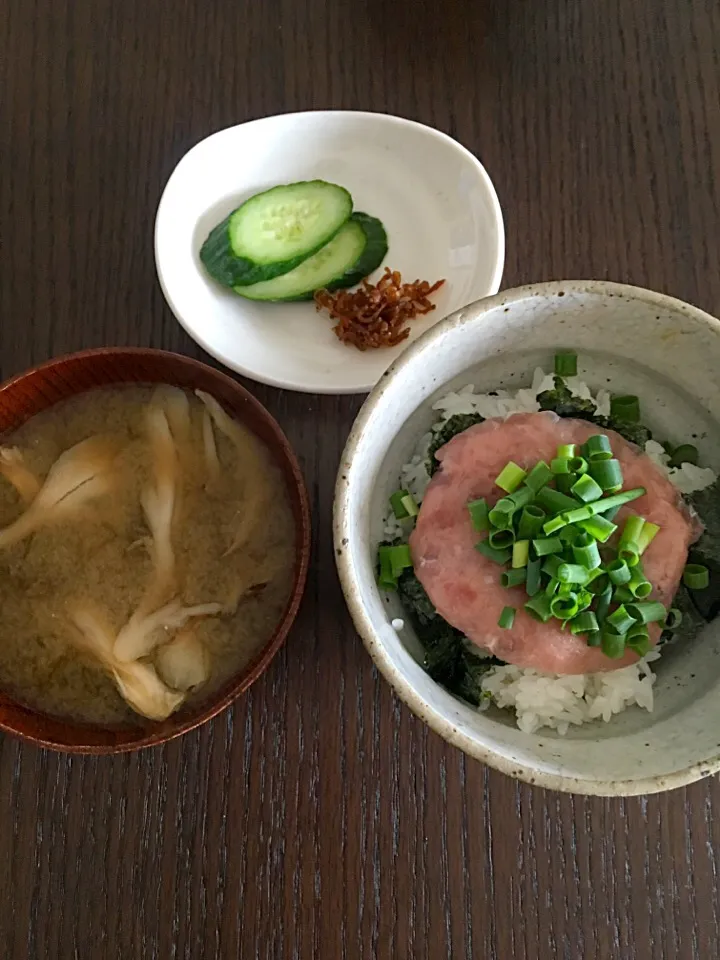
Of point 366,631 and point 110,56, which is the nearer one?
point 366,631

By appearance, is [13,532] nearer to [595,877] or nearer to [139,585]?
[139,585]

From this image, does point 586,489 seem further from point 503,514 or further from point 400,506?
point 400,506

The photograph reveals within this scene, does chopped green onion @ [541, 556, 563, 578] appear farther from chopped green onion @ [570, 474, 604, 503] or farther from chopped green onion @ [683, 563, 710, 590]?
chopped green onion @ [683, 563, 710, 590]

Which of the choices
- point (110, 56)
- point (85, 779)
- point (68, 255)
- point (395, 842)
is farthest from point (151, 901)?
point (110, 56)

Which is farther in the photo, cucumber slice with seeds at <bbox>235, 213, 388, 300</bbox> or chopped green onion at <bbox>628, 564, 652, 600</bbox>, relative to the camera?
cucumber slice with seeds at <bbox>235, 213, 388, 300</bbox>

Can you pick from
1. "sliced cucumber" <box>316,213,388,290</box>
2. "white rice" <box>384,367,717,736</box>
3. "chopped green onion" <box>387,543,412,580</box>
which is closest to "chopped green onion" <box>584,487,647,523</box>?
"white rice" <box>384,367,717,736</box>

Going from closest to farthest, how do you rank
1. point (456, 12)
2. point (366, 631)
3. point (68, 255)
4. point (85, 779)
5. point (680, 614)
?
point (366, 631)
point (680, 614)
point (85, 779)
point (68, 255)
point (456, 12)

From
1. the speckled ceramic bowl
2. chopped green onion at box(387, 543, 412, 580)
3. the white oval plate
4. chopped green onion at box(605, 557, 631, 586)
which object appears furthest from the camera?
the white oval plate
